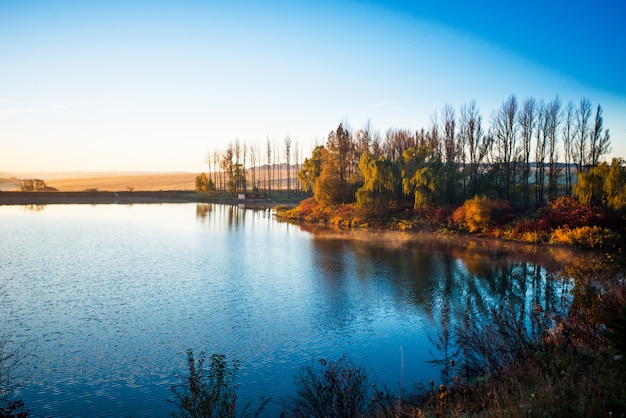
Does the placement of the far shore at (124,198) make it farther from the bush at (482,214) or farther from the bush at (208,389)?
the bush at (208,389)

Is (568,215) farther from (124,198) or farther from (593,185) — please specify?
(124,198)

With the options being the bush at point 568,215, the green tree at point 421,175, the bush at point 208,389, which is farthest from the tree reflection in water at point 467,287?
the green tree at point 421,175

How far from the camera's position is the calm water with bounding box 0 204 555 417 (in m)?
11.3

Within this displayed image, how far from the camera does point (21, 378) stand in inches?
439

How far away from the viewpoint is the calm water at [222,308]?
1132 centimetres

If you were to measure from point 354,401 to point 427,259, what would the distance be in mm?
21095

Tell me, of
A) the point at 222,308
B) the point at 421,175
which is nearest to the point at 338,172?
the point at 421,175

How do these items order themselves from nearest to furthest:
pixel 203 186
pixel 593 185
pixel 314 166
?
pixel 593 185 < pixel 314 166 < pixel 203 186

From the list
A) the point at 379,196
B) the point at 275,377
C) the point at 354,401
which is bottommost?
the point at 275,377

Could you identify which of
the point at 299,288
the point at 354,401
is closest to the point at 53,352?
the point at 354,401

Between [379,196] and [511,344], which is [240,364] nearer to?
[511,344]

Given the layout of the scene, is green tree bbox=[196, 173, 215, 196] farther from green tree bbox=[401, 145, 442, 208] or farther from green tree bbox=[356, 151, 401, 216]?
green tree bbox=[401, 145, 442, 208]

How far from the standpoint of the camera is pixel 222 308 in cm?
1731

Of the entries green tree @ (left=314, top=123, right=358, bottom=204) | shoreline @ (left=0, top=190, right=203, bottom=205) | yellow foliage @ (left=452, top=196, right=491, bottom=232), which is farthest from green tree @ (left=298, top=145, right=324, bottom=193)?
shoreline @ (left=0, top=190, right=203, bottom=205)
